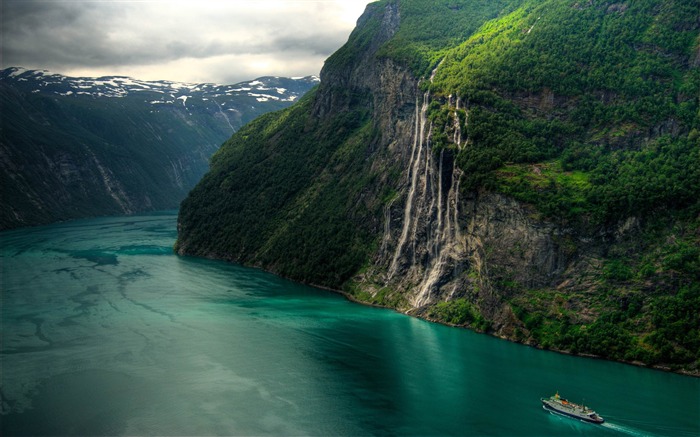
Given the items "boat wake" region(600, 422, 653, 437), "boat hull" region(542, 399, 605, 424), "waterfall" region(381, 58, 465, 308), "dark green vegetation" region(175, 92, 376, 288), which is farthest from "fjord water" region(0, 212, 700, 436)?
"dark green vegetation" region(175, 92, 376, 288)

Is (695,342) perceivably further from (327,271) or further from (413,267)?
(327,271)

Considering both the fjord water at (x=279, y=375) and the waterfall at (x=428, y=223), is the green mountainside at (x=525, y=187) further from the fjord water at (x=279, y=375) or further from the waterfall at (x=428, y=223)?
the fjord water at (x=279, y=375)

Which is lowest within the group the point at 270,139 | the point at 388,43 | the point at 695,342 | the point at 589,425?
the point at 589,425

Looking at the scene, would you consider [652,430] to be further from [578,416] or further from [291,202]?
[291,202]

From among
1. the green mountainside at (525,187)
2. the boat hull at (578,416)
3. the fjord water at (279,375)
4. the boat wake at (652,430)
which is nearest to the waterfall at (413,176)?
the green mountainside at (525,187)

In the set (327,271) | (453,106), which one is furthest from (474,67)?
(327,271)

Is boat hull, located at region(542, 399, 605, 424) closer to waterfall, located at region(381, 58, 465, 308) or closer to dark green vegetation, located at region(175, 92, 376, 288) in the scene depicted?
waterfall, located at region(381, 58, 465, 308)
